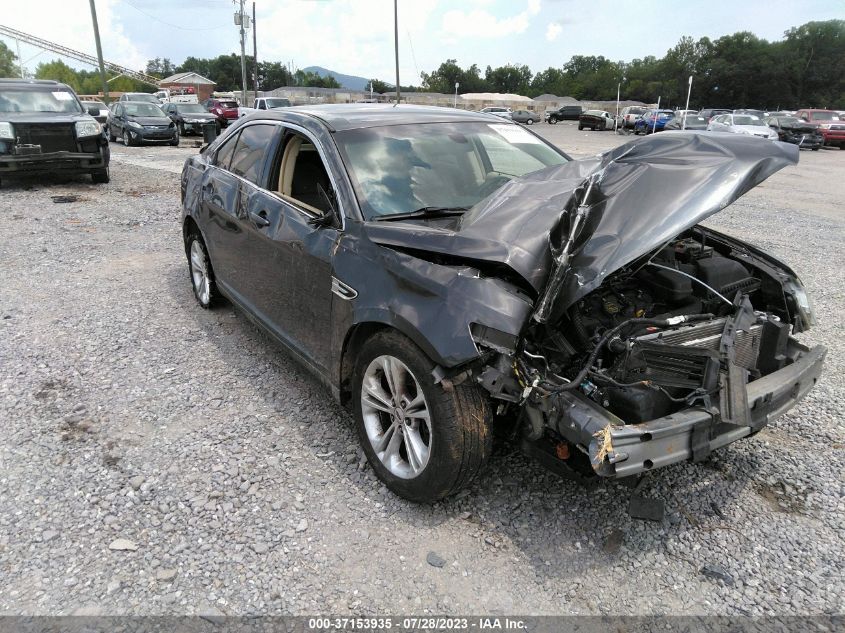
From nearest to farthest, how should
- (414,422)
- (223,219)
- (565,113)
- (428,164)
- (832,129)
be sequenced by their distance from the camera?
(414,422) → (428,164) → (223,219) → (832,129) → (565,113)

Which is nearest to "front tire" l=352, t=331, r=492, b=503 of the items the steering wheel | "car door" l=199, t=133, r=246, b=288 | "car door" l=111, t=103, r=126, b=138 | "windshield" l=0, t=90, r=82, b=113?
the steering wheel

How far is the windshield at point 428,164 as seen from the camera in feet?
10.7

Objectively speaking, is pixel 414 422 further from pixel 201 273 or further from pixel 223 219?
pixel 201 273

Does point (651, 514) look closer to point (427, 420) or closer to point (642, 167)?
point (427, 420)

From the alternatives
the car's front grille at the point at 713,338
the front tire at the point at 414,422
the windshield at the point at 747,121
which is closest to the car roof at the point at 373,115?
the front tire at the point at 414,422

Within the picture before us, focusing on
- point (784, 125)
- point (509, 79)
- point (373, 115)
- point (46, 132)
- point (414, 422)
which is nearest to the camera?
point (414, 422)

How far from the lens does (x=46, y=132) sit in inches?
428

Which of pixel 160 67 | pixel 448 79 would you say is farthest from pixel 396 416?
pixel 160 67

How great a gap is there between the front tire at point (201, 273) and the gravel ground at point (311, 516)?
0.80m

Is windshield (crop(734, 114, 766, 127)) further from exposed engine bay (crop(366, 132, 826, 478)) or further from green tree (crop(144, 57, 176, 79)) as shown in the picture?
green tree (crop(144, 57, 176, 79))

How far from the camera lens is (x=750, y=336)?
2.71 meters

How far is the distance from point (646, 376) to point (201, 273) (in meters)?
4.22

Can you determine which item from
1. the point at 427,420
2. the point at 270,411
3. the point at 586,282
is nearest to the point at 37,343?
the point at 270,411

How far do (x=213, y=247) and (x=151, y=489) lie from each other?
233cm
